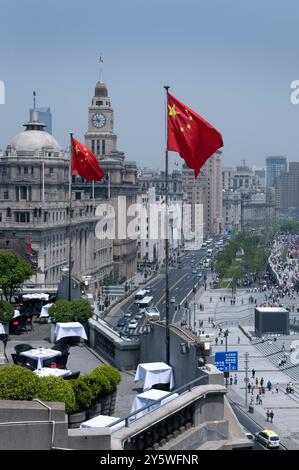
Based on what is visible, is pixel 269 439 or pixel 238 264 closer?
pixel 269 439

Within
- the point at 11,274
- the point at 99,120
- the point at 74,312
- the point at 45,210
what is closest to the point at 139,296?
the point at 45,210

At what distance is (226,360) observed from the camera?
49.5 m

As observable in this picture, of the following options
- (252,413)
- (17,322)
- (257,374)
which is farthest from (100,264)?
(17,322)

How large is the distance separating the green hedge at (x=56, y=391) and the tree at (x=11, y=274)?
46.0ft

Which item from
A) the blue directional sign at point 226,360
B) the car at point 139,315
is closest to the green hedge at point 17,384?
the blue directional sign at point 226,360

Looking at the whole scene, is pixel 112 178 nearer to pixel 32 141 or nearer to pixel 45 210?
pixel 32 141

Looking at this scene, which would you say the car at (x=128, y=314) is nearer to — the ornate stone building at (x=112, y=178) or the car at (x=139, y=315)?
the car at (x=139, y=315)

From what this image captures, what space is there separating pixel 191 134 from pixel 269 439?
24.0 metres

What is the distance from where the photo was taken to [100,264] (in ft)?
319

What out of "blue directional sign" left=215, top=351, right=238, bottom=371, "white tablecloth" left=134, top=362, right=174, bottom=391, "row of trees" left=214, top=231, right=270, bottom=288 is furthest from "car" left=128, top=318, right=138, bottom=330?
"white tablecloth" left=134, top=362, right=174, bottom=391

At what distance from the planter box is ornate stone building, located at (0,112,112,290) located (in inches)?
2174

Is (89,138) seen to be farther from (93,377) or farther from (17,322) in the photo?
(93,377)

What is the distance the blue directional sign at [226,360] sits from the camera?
49.0 meters
